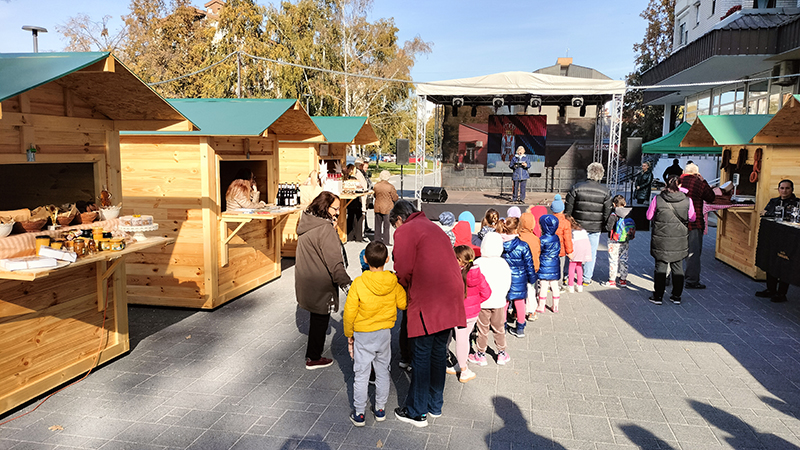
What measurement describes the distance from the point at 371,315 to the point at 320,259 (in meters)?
1.02

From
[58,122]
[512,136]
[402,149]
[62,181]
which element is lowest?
[62,181]

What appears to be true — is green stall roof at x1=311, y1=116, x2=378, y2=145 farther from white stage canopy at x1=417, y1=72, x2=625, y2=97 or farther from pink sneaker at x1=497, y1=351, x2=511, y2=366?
pink sneaker at x1=497, y1=351, x2=511, y2=366

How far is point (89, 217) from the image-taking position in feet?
15.0

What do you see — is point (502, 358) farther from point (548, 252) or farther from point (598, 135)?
point (598, 135)

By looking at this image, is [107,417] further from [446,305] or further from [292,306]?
[292,306]

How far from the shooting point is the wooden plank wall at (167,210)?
6.45 m

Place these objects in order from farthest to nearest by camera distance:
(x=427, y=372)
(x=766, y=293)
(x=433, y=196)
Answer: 1. (x=433, y=196)
2. (x=766, y=293)
3. (x=427, y=372)

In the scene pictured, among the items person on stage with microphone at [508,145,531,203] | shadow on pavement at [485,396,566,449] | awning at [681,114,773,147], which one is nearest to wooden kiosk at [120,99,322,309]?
shadow on pavement at [485,396,566,449]

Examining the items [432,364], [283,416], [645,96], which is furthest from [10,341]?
[645,96]

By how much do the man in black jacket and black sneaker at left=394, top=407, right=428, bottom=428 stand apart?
4.76 m

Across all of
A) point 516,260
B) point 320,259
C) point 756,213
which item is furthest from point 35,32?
point 756,213

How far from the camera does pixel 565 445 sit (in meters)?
Answer: 3.57

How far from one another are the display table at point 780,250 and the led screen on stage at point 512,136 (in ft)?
49.8

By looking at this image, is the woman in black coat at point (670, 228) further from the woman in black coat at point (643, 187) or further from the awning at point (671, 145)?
the woman in black coat at point (643, 187)
